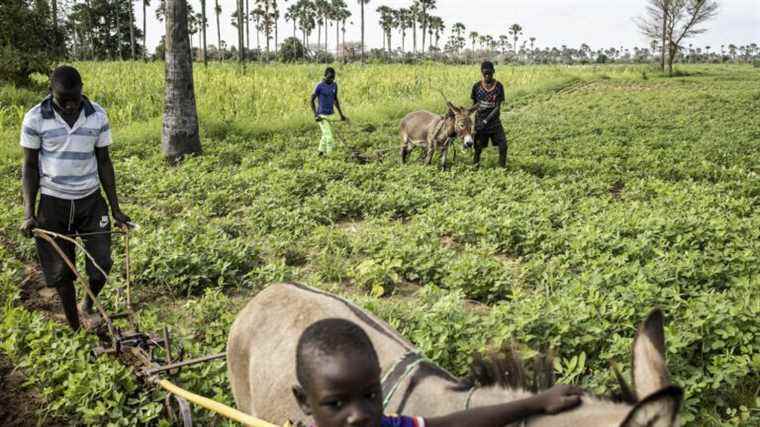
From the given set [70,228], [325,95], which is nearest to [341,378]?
[70,228]

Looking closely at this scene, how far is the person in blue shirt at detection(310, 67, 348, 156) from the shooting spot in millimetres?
12375

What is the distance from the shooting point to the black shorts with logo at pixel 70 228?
4.72m

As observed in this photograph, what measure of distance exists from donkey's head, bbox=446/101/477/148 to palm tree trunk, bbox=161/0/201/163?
5.28 metres

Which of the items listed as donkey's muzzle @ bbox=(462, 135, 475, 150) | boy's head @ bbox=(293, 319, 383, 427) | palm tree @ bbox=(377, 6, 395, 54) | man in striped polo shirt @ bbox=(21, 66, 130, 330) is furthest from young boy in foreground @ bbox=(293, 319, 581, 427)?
palm tree @ bbox=(377, 6, 395, 54)

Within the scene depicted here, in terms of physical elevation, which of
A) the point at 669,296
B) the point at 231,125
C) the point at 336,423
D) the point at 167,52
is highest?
the point at 167,52

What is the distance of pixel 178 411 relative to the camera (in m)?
3.91

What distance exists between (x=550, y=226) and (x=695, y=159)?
626cm

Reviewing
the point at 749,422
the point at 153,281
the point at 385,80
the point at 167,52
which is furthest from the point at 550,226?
the point at 385,80

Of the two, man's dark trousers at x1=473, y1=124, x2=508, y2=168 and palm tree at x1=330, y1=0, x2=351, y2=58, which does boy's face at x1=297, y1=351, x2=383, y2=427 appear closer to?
man's dark trousers at x1=473, y1=124, x2=508, y2=168

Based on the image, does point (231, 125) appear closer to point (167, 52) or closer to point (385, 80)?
point (167, 52)

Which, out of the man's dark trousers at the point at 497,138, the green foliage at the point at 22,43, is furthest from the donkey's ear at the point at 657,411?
the green foliage at the point at 22,43

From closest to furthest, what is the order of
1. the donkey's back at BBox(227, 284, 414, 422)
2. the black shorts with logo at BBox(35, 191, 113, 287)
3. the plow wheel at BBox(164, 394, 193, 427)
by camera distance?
the donkey's back at BBox(227, 284, 414, 422) → the plow wheel at BBox(164, 394, 193, 427) → the black shorts with logo at BBox(35, 191, 113, 287)

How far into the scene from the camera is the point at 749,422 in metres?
3.66

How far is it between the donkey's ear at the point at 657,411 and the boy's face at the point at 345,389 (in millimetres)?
812
